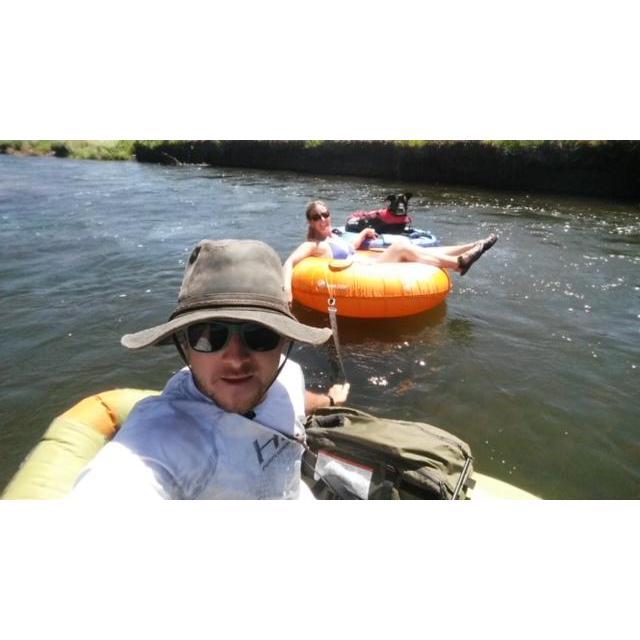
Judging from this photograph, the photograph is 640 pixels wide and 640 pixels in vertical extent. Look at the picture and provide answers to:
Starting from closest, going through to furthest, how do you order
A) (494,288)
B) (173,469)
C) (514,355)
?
(173,469) → (514,355) → (494,288)

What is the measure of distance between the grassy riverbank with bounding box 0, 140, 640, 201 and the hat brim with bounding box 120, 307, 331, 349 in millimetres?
6269

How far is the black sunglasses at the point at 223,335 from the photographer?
1287mm

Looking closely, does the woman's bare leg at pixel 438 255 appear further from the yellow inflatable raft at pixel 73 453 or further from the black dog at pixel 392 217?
the yellow inflatable raft at pixel 73 453

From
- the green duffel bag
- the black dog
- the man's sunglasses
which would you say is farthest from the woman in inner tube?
the green duffel bag

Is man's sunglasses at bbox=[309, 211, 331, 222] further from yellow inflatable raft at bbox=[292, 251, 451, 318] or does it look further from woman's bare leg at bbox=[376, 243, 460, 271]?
woman's bare leg at bbox=[376, 243, 460, 271]

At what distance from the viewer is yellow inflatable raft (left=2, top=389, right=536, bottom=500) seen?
1.96m

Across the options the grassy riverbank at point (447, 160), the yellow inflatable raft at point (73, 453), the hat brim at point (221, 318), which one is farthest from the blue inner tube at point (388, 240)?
the hat brim at point (221, 318)

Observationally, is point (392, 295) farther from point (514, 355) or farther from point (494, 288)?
point (494, 288)

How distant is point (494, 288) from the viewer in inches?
242

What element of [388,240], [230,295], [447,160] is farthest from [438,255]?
[447,160]

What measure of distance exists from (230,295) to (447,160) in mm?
14220
